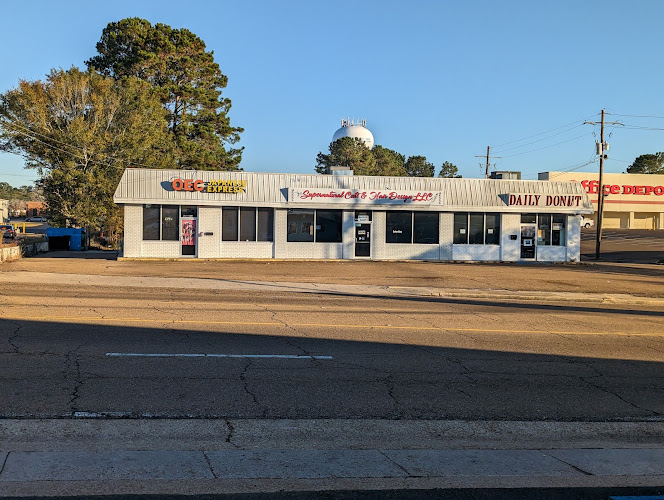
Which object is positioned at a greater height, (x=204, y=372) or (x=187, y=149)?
(x=187, y=149)

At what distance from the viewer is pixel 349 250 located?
34.2 metres

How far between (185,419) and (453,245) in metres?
29.7

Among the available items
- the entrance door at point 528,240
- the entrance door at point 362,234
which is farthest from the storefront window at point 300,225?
the entrance door at point 528,240

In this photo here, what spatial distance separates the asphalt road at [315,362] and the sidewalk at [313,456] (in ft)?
1.39

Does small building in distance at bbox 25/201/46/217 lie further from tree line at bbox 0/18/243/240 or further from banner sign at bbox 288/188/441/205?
banner sign at bbox 288/188/441/205

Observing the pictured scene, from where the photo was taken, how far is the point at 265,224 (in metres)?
33.1

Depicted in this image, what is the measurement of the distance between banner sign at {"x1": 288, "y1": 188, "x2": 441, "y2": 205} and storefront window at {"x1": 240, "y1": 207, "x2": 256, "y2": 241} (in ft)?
7.30

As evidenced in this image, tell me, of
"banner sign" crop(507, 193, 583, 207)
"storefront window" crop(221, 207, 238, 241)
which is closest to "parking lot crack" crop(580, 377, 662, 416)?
"storefront window" crop(221, 207, 238, 241)

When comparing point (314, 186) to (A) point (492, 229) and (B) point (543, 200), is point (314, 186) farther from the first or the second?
(B) point (543, 200)

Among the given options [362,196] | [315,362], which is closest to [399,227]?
[362,196]

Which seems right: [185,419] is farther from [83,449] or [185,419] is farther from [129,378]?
[129,378]

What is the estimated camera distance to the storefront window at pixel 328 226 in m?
33.8

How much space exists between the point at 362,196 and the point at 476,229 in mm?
7194

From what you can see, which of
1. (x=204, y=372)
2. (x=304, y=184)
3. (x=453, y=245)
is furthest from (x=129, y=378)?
(x=453, y=245)
